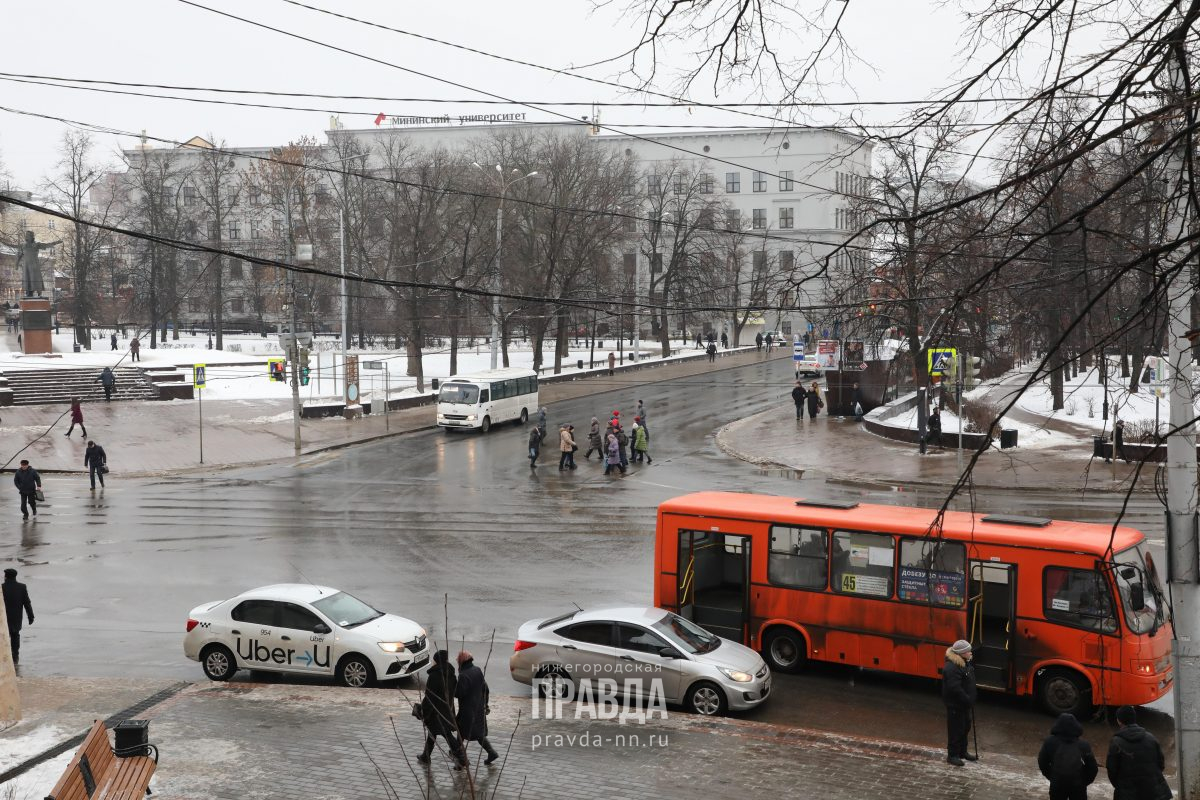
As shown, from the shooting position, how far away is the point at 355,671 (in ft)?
48.1

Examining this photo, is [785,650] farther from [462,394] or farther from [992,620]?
[462,394]

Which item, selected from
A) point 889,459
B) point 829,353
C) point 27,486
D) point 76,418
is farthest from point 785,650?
point 829,353

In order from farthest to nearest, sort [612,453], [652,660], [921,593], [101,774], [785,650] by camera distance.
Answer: [612,453], [785,650], [921,593], [652,660], [101,774]

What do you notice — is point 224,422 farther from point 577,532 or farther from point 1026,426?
point 1026,426

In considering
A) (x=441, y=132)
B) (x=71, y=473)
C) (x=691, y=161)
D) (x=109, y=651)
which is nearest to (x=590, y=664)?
(x=109, y=651)

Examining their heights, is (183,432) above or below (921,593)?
below

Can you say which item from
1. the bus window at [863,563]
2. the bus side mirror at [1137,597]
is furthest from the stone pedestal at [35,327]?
the bus side mirror at [1137,597]

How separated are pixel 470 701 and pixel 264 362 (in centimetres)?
5824

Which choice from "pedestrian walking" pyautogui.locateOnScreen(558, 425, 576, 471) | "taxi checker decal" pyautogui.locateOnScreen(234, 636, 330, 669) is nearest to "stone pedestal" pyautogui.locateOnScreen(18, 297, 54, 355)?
"pedestrian walking" pyautogui.locateOnScreen(558, 425, 576, 471)

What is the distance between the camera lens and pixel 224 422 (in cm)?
4503

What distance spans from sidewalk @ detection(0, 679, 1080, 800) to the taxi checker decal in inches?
48.1

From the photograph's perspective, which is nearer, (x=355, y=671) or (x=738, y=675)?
(x=738, y=675)

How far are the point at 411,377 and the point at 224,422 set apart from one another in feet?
65.1

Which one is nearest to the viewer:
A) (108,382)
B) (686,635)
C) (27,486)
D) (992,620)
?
(686,635)
